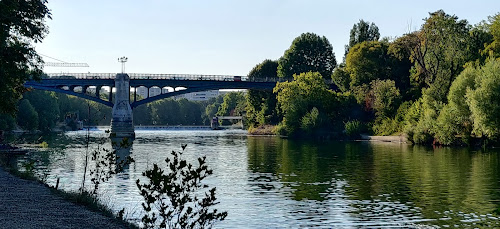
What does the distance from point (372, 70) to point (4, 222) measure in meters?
96.6

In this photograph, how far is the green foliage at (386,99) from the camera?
97.1 meters

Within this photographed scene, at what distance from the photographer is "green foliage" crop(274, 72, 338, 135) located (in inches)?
4200

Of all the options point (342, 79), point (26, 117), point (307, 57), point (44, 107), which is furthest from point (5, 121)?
point (307, 57)

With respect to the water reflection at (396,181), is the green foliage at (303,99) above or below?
above

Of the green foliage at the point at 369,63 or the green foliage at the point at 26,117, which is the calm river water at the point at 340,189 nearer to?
the green foliage at the point at 369,63

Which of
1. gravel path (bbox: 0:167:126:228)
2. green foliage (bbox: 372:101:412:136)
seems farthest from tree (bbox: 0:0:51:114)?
green foliage (bbox: 372:101:412:136)

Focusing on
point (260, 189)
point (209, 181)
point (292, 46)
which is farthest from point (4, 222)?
point (292, 46)

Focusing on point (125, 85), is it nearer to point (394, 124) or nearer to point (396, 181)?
point (394, 124)

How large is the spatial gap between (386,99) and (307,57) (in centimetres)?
4293

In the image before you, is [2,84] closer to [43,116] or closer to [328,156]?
[328,156]

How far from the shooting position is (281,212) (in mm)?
27062

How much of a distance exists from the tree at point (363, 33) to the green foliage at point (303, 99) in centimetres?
2988

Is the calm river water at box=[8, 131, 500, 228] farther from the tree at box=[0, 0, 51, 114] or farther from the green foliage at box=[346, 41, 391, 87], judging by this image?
the green foliage at box=[346, 41, 391, 87]

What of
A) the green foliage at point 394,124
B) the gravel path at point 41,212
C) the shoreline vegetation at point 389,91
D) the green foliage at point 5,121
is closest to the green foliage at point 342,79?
the shoreline vegetation at point 389,91
